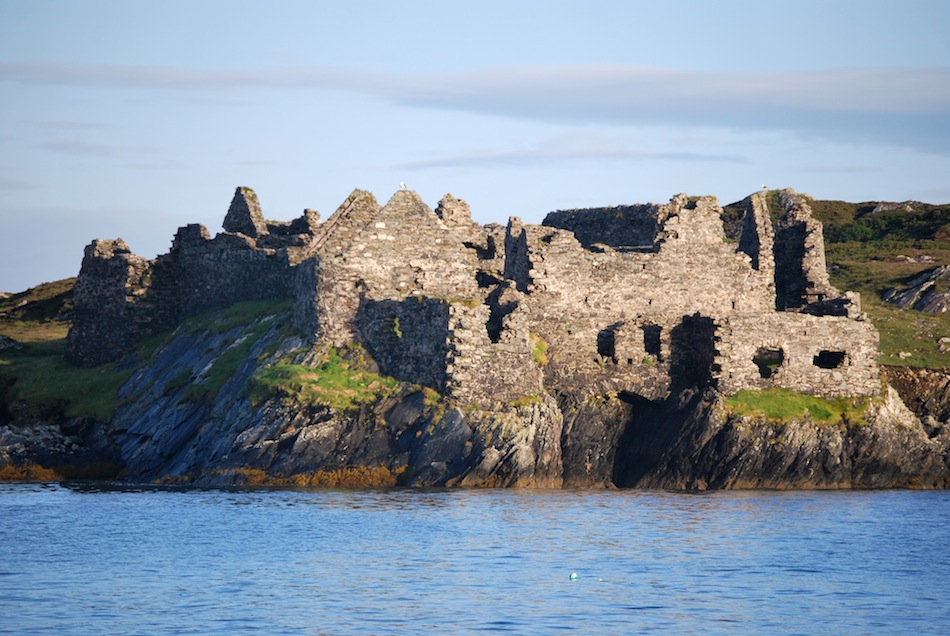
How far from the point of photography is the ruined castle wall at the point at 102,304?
190 ft

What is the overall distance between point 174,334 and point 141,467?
10.0m

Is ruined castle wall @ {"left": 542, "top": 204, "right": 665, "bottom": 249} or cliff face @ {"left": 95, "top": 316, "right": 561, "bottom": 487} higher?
ruined castle wall @ {"left": 542, "top": 204, "right": 665, "bottom": 249}

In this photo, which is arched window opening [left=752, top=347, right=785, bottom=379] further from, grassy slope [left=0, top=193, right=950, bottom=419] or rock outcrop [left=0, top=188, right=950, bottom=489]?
grassy slope [left=0, top=193, right=950, bottom=419]

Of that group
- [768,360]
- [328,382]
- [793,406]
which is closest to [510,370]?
[328,382]

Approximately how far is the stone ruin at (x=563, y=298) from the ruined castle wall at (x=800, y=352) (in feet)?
0.15

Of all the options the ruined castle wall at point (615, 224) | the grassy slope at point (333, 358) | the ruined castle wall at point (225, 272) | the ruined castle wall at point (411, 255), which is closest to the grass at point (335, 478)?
the grassy slope at point (333, 358)

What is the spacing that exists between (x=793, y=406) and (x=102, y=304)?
25.8m

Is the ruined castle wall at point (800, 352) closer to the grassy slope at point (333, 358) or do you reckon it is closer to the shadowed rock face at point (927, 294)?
the grassy slope at point (333, 358)

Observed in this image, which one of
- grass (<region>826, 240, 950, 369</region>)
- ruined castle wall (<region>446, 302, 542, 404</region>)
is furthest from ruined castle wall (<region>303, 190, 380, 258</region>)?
grass (<region>826, 240, 950, 369</region>)

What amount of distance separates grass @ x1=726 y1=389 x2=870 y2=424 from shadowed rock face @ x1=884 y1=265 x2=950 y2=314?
15267 millimetres

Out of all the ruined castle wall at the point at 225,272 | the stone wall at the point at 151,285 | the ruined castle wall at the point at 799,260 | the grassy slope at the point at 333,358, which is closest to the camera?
the grassy slope at the point at 333,358

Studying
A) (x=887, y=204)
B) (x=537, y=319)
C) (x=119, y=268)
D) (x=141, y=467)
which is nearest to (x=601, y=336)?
(x=537, y=319)

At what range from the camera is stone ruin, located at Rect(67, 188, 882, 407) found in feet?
154

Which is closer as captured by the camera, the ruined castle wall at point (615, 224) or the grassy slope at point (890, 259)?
the grassy slope at point (890, 259)
